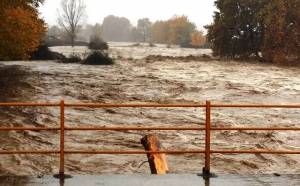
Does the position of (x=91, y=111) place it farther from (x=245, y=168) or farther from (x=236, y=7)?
(x=236, y=7)

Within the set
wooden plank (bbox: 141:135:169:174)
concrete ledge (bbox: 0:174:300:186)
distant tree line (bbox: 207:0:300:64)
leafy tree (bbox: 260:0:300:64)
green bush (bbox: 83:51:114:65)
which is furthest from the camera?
distant tree line (bbox: 207:0:300:64)

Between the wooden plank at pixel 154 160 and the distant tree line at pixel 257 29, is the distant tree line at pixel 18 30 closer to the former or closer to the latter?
the distant tree line at pixel 257 29

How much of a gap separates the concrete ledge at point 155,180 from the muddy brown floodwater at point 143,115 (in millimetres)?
6648

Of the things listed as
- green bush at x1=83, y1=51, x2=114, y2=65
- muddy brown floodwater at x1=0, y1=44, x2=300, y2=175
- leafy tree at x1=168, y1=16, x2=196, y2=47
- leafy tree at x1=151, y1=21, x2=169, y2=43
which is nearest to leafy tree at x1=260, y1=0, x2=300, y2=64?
muddy brown floodwater at x1=0, y1=44, x2=300, y2=175

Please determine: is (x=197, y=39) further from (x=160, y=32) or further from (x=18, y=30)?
(x=18, y=30)

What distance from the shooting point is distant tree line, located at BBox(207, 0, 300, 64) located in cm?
5869

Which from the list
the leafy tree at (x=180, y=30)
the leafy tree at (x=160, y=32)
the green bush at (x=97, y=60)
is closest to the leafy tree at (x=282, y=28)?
the green bush at (x=97, y=60)

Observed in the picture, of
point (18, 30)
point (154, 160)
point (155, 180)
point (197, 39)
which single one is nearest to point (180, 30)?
point (197, 39)

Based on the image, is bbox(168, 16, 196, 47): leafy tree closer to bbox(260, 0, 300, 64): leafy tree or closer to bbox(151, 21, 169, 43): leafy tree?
bbox(151, 21, 169, 43): leafy tree

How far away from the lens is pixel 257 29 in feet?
210

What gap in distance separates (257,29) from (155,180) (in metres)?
58.1

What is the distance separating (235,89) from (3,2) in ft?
51.8

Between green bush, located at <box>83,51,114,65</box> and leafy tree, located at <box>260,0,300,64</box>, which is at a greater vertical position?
leafy tree, located at <box>260,0,300,64</box>

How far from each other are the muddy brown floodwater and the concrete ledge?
21.8 ft
